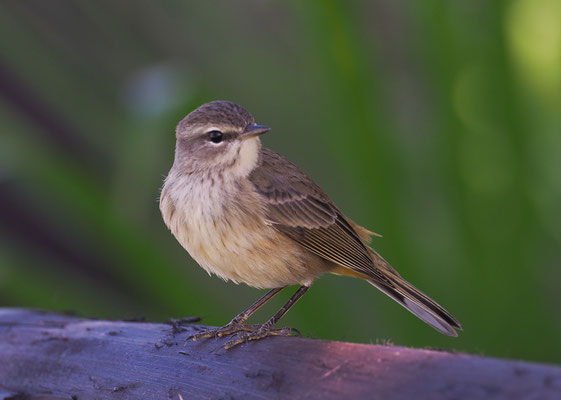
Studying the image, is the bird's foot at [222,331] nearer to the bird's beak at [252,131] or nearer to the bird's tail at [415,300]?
the bird's tail at [415,300]

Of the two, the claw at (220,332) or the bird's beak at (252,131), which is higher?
the bird's beak at (252,131)

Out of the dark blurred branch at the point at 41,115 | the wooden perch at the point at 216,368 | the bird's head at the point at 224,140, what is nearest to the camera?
the wooden perch at the point at 216,368

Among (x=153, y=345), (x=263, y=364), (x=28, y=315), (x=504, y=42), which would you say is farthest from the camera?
(x=504, y=42)

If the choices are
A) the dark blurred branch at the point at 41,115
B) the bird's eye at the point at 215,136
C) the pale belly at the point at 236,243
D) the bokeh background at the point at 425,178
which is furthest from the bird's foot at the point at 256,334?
the dark blurred branch at the point at 41,115

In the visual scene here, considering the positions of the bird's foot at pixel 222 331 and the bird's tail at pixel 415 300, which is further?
the bird's tail at pixel 415 300

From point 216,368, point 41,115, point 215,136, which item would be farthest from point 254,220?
point 41,115

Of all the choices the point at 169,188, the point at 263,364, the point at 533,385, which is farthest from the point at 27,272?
the point at 533,385

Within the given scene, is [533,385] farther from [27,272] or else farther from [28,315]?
[27,272]

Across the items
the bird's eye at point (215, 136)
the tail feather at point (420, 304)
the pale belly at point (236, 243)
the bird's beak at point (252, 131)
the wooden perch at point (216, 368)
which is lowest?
the wooden perch at point (216, 368)
